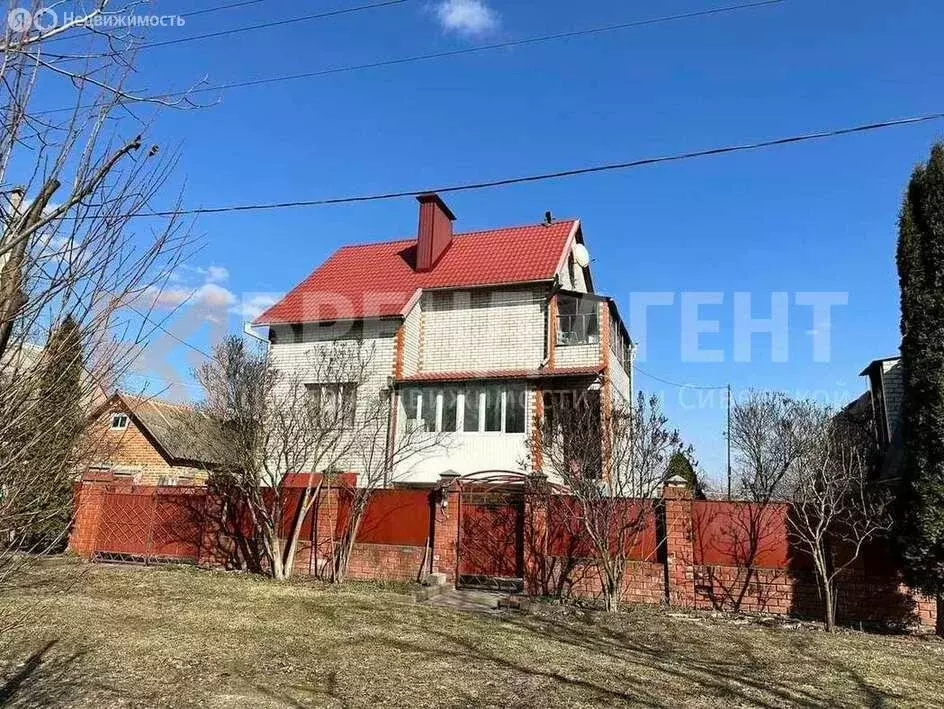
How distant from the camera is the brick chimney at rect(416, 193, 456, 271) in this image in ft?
65.8

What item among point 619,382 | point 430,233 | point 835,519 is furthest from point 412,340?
point 835,519

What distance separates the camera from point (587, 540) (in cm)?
1119

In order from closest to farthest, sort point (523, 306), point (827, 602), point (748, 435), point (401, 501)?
point (827, 602) → point (401, 501) → point (523, 306) → point (748, 435)

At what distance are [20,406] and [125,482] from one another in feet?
46.9

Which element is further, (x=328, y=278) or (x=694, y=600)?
(x=328, y=278)

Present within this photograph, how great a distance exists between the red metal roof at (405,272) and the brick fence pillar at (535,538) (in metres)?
7.49

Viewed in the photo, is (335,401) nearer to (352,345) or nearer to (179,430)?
(352,345)

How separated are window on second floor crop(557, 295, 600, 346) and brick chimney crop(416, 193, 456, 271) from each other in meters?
4.62

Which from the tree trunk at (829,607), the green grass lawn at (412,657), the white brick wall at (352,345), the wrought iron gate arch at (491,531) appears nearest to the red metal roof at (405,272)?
the white brick wall at (352,345)

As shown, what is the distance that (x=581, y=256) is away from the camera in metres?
19.9

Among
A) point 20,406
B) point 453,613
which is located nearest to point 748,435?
point 453,613

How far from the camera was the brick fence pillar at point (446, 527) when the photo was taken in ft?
40.4

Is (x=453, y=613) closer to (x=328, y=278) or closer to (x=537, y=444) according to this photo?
(x=537, y=444)

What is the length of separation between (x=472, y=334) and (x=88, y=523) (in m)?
10.6
